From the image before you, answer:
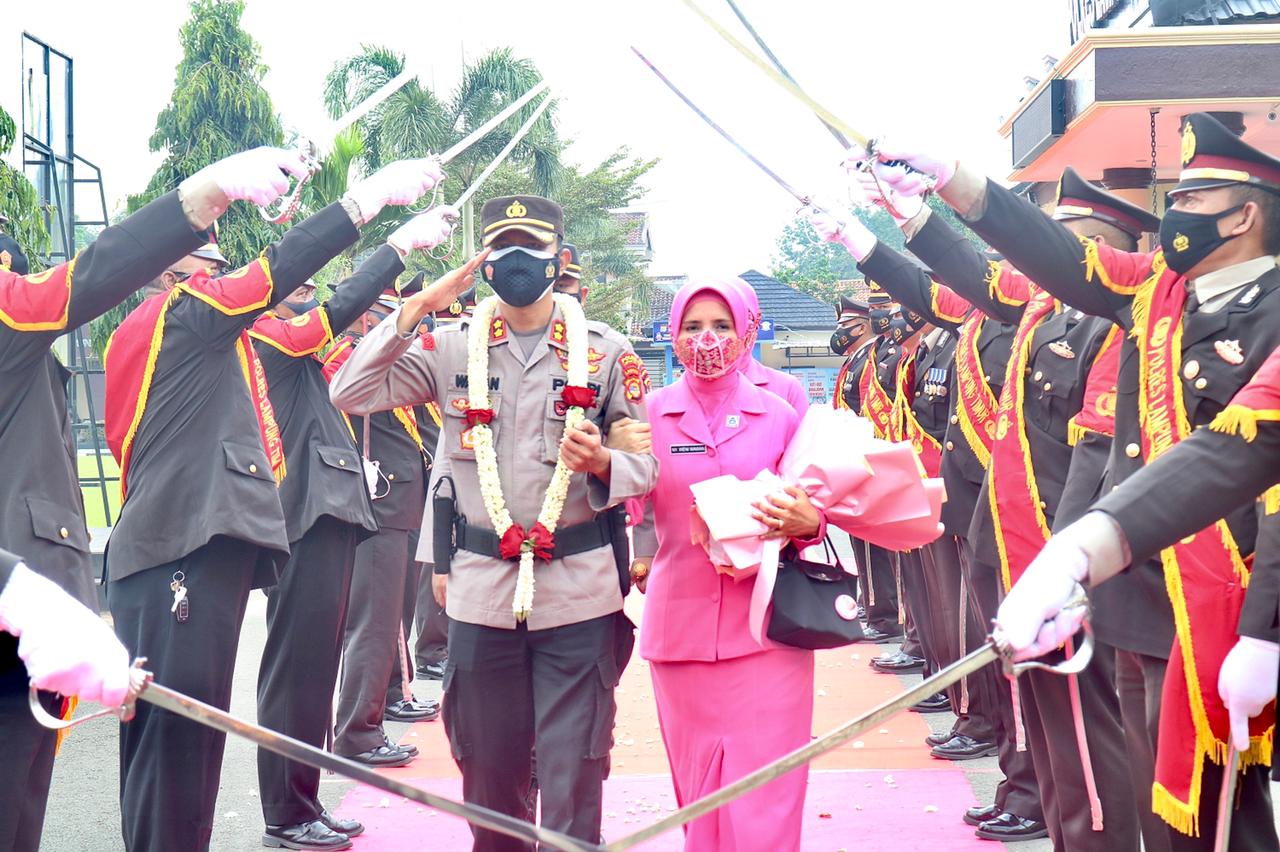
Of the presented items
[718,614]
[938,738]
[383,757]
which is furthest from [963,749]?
[718,614]

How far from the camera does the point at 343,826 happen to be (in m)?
6.27

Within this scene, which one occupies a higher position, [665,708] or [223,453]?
[223,453]

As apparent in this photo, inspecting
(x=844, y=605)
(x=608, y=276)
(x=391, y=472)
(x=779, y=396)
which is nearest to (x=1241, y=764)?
(x=844, y=605)

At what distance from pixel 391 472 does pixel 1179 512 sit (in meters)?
5.97

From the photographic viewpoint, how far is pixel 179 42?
34156mm

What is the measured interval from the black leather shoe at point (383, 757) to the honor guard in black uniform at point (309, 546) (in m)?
1.13

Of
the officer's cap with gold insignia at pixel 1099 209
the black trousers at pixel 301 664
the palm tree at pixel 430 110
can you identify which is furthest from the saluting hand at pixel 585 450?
the palm tree at pixel 430 110

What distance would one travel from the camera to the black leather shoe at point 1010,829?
5953 millimetres

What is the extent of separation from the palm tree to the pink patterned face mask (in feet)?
83.7

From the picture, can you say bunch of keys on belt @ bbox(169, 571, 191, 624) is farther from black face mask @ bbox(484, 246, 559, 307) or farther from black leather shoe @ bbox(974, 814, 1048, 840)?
black leather shoe @ bbox(974, 814, 1048, 840)

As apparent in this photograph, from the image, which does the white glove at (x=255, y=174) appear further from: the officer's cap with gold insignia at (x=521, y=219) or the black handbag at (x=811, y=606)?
the black handbag at (x=811, y=606)

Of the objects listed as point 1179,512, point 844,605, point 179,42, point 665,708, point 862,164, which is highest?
point 179,42

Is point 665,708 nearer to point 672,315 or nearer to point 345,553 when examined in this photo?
point 672,315

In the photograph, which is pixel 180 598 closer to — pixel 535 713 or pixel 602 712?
pixel 535 713
